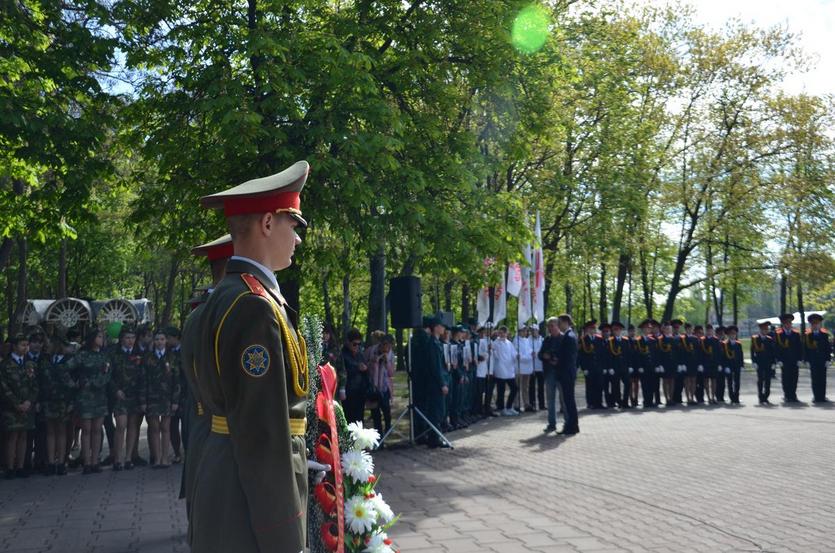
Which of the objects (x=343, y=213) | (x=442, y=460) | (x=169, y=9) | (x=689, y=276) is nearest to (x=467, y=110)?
(x=343, y=213)

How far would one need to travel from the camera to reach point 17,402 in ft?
39.8

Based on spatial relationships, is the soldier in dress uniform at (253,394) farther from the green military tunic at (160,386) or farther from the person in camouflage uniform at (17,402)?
the person in camouflage uniform at (17,402)

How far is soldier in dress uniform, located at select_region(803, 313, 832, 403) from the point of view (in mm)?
21328

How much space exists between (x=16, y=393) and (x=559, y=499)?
7811 mm

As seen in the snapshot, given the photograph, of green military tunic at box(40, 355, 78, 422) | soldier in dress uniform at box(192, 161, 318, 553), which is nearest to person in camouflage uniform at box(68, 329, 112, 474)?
green military tunic at box(40, 355, 78, 422)

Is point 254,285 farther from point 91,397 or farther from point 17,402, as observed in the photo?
point 17,402

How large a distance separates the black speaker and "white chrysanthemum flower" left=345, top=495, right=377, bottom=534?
9.24 metres

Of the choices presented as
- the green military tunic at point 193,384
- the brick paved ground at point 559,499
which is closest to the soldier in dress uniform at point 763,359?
the brick paved ground at point 559,499

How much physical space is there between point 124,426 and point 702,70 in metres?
30.3

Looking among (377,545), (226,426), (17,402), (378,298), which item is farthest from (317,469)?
(378,298)

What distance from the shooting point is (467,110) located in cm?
1783

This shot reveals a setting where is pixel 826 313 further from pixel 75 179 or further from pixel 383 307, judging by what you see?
pixel 75 179

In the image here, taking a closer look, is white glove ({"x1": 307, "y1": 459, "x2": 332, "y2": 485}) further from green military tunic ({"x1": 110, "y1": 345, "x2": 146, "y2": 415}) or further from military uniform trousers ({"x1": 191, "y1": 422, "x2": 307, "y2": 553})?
green military tunic ({"x1": 110, "y1": 345, "x2": 146, "y2": 415})

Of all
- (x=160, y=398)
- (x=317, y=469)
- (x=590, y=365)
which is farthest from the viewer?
(x=590, y=365)
